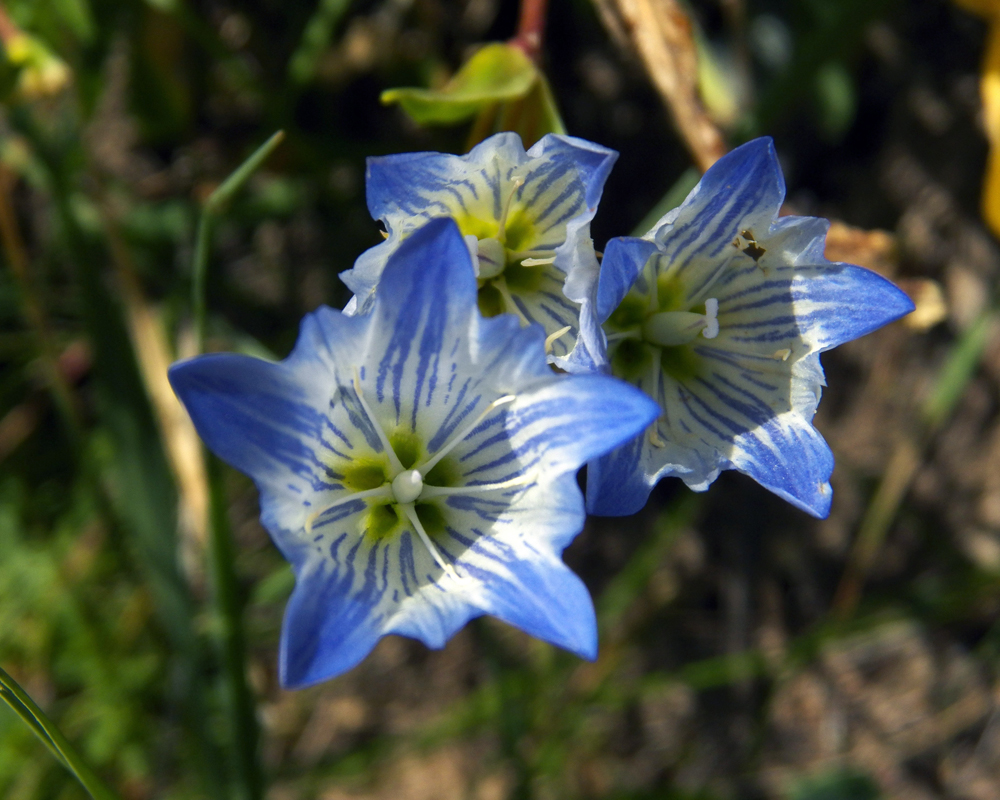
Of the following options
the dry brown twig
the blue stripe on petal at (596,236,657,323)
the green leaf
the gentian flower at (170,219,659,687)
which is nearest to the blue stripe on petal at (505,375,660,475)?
the gentian flower at (170,219,659,687)

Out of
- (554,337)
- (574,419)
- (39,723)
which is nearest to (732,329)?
(554,337)

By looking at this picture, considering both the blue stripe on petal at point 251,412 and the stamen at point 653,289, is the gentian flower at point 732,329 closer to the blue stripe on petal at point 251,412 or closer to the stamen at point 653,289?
the stamen at point 653,289

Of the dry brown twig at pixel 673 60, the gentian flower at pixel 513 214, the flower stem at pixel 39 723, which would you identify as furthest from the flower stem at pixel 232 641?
the dry brown twig at pixel 673 60

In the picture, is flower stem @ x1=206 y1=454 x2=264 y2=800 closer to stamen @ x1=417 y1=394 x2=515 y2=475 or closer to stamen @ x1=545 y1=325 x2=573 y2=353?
stamen @ x1=417 y1=394 x2=515 y2=475

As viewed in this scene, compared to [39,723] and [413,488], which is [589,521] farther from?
[39,723]

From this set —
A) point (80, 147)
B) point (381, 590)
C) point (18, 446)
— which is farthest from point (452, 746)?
point (80, 147)

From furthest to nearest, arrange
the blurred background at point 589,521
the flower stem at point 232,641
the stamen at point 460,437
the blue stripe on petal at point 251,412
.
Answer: the blurred background at point 589,521, the flower stem at point 232,641, the stamen at point 460,437, the blue stripe on petal at point 251,412
